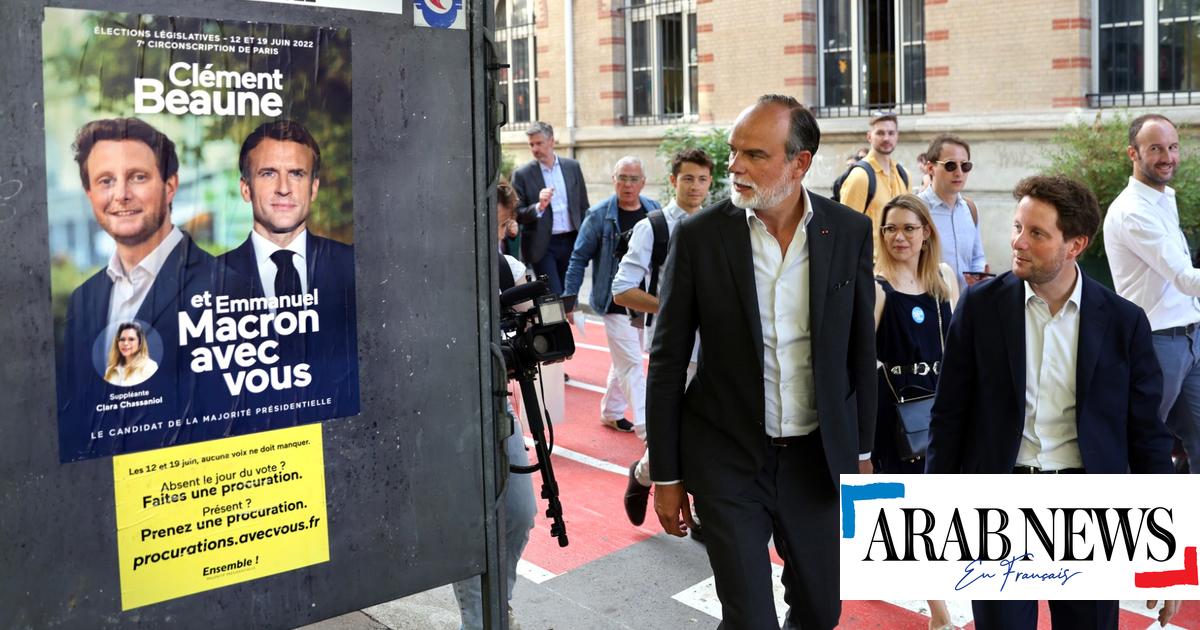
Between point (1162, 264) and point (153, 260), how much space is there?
4.79 metres

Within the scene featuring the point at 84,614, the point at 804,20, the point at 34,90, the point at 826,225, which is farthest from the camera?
the point at 804,20

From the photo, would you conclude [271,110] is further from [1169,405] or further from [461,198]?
[1169,405]

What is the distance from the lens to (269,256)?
3053 millimetres

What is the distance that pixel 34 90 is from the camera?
8.74 ft

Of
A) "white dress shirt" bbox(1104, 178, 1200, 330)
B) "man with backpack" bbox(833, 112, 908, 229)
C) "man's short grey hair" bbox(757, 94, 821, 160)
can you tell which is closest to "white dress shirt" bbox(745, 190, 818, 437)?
"man's short grey hair" bbox(757, 94, 821, 160)

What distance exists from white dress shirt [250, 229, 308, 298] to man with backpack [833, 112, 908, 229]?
5.84 m

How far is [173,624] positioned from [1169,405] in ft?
16.1

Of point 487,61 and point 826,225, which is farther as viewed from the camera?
point 826,225

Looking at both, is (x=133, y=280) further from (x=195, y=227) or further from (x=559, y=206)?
(x=559, y=206)

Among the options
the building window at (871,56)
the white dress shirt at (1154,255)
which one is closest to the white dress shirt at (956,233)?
the white dress shirt at (1154,255)

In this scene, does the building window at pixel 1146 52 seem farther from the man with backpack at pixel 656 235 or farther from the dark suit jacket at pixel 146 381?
the dark suit jacket at pixel 146 381

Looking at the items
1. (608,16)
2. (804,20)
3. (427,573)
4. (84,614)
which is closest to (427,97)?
(427,573)

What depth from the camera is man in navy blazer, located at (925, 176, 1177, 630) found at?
146 inches

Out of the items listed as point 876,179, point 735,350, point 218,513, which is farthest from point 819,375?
point 876,179
